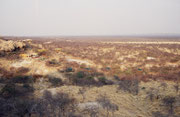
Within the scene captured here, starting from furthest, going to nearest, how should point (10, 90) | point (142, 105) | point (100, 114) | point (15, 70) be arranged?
1. point (15, 70)
2. point (10, 90)
3. point (142, 105)
4. point (100, 114)

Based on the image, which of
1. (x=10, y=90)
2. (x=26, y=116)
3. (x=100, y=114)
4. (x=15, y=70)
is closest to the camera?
(x=26, y=116)

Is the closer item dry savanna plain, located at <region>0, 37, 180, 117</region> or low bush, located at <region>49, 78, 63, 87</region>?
dry savanna plain, located at <region>0, 37, 180, 117</region>

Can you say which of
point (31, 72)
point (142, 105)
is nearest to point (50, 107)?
point (142, 105)

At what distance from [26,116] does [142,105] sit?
5.47 metres

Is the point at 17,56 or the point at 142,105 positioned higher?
the point at 17,56

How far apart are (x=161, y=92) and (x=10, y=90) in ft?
30.5

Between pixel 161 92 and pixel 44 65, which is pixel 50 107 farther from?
pixel 44 65

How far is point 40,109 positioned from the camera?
4.86 meters

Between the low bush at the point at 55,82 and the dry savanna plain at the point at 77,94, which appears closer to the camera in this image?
the dry savanna plain at the point at 77,94

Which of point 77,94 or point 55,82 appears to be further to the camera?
point 55,82

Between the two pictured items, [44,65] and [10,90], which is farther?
[44,65]

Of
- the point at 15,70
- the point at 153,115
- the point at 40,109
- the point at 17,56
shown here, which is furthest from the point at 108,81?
the point at 17,56

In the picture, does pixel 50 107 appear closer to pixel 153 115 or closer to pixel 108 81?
pixel 153 115

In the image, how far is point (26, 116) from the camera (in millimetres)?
4750
